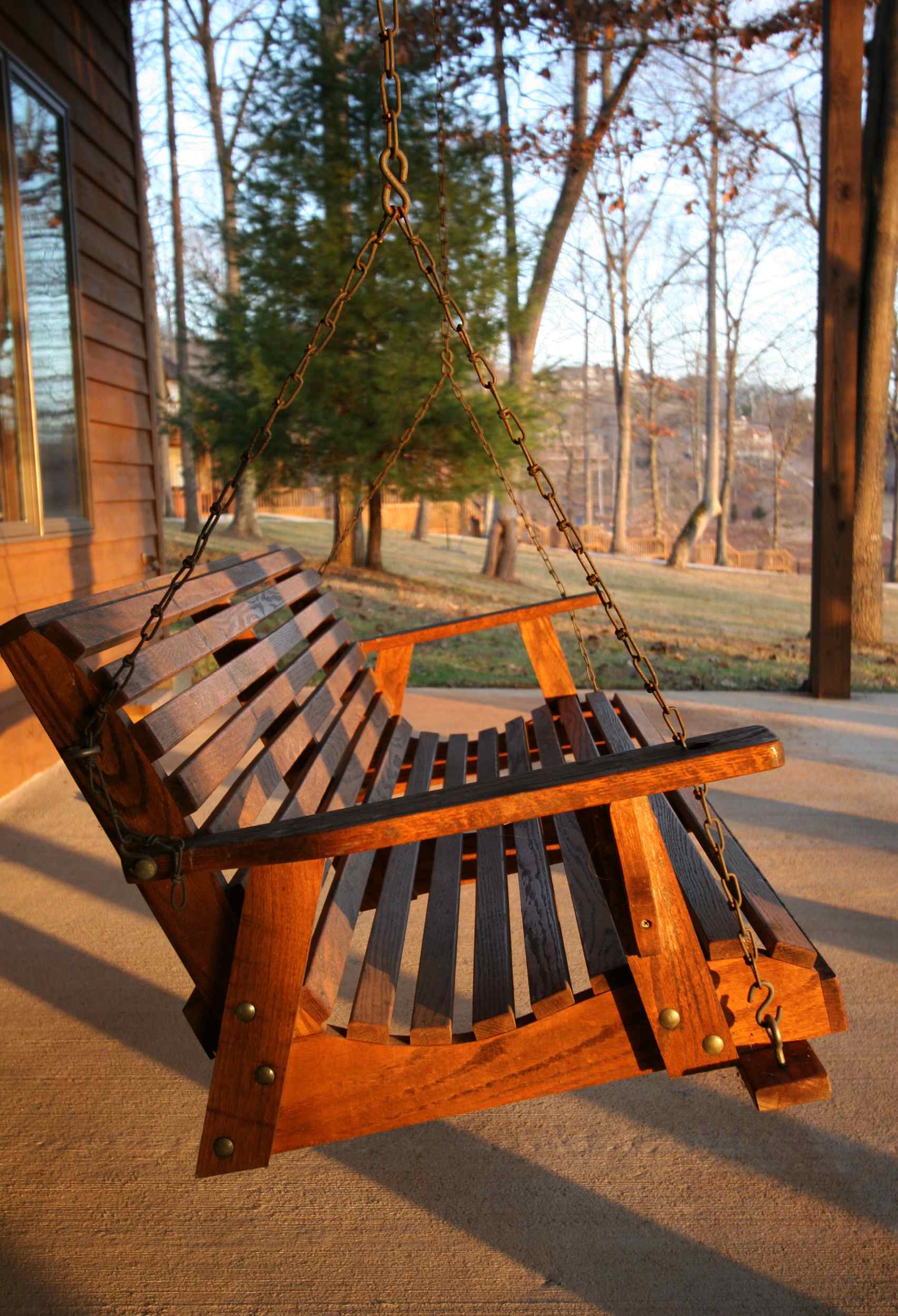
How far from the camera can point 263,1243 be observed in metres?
1.76

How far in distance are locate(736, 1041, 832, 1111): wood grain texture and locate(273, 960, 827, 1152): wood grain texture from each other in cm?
2

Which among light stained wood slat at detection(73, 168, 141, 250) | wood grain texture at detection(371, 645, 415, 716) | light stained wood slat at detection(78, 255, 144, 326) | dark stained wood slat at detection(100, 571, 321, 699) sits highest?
light stained wood slat at detection(73, 168, 141, 250)

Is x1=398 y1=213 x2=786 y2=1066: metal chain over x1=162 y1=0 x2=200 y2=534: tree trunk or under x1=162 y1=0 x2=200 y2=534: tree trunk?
under

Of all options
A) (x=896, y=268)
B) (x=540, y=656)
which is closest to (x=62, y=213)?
(x=540, y=656)

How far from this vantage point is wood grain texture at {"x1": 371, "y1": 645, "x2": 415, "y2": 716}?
3.21 metres

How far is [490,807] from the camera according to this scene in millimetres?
1430

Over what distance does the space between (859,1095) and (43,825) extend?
9.27ft

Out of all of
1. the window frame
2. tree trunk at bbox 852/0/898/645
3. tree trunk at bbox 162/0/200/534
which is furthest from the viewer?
tree trunk at bbox 162/0/200/534

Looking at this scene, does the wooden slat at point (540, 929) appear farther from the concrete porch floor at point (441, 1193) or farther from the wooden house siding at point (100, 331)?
the wooden house siding at point (100, 331)

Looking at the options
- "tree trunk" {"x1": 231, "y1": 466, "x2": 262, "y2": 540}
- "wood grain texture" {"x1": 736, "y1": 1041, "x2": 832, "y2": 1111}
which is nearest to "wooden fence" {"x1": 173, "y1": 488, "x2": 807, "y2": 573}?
"tree trunk" {"x1": 231, "y1": 466, "x2": 262, "y2": 540}

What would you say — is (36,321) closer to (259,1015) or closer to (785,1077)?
(259,1015)

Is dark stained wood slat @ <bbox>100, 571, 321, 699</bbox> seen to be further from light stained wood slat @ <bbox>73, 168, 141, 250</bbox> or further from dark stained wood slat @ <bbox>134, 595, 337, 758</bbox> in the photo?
light stained wood slat @ <bbox>73, 168, 141, 250</bbox>

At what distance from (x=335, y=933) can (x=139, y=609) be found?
634 mm

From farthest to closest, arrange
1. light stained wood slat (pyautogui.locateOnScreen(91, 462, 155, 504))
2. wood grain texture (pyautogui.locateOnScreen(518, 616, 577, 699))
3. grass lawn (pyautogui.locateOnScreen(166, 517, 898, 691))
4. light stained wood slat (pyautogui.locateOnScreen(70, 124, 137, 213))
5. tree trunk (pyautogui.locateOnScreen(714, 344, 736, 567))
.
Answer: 1. tree trunk (pyautogui.locateOnScreen(714, 344, 736, 567))
2. grass lawn (pyautogui.locateOnScreen(166, 517, 898, 691))
3. light stained wood slat (pyautogui.locateOnScreen(91, 462, 155, 504))
4. light stained wood slat (pyautogui.locateOnScreen(70, 124, 137, 213))
5. wood grain texture (pyautogui.locateOnScreen(518, 616, 577, 699))
